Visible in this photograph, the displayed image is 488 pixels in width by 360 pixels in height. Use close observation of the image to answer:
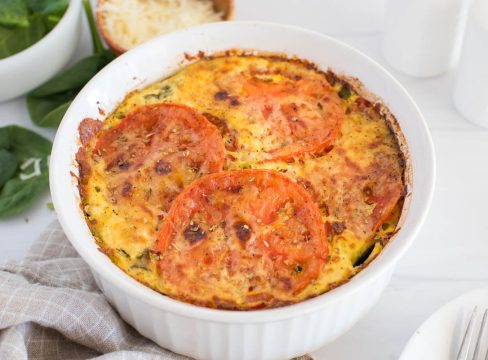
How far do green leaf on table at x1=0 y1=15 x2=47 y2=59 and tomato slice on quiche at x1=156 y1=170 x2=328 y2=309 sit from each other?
159 cm

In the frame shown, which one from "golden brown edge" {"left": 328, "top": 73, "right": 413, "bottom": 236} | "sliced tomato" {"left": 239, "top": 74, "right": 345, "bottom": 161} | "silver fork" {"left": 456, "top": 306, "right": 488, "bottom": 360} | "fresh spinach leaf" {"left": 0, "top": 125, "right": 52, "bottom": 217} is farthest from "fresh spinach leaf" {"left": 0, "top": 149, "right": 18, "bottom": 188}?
"silver fork" {"left": 456, "top": 306, "right": 488, "bottom": 360}

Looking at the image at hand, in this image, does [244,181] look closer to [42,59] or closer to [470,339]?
[470,339]

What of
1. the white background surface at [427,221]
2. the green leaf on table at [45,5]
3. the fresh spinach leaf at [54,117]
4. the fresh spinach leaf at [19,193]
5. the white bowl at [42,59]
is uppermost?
the green leaf on table at [45,5]

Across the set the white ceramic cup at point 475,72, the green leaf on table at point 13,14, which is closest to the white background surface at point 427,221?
the white ceramic cup at point 475,72

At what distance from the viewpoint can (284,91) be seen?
3.31 meters

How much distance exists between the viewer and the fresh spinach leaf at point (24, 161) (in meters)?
3.60

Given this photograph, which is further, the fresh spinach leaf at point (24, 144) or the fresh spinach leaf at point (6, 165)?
the fresh spinach leaf at point (24, 144)

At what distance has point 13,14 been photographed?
3.86 m

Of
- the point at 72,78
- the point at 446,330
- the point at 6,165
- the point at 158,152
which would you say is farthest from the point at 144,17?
the point at 446,330

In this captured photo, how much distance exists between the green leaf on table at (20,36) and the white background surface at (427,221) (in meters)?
0.19

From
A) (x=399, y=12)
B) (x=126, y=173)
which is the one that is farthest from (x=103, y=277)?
(x=399, y=12)

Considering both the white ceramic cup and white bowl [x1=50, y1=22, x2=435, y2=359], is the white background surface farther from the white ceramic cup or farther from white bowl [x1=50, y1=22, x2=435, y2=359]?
white bowl [x1=50, y1=22, x2=435, y2=359]

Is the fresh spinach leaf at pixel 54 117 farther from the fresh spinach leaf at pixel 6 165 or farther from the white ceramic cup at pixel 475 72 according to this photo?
the white ceramic cup at pixel 475 72

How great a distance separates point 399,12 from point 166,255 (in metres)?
1.93
